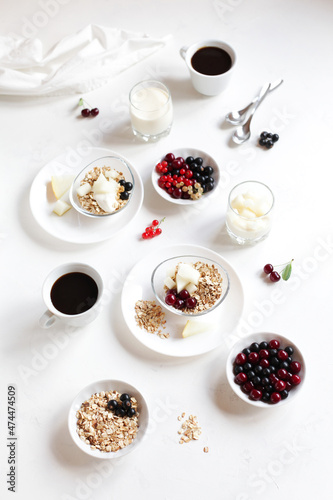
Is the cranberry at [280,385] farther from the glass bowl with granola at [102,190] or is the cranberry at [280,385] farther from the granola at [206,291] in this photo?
the glass bowl with granola at [102,190]

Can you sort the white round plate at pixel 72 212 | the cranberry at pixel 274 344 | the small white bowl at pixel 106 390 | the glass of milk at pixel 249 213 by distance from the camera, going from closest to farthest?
the small white bowl at pixel 106 390, the cranberry at pixel 274 344, the glass of milk at pixel 249 213, the white round plate at pixel 72 212

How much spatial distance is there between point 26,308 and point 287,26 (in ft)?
4.78

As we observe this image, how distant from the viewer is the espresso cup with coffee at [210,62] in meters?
2.03

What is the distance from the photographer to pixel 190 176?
1.89 m

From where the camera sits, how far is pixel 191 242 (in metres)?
1.85

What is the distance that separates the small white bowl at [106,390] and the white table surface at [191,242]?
0.06 metres

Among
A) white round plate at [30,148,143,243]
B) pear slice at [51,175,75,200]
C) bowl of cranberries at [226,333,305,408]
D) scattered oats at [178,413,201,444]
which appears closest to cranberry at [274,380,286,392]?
bowl of cranberries at [226,333,305,408]

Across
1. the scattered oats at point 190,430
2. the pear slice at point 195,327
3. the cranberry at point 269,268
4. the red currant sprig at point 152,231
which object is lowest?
the scattered oats at point 190,430

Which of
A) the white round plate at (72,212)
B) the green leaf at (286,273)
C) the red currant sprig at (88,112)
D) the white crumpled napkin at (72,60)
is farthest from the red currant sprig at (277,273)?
the white crumpled napkin at (72,60)

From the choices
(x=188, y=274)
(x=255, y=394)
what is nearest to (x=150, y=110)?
(x=188, y=274)

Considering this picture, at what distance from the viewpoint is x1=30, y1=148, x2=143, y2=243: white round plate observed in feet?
6.10

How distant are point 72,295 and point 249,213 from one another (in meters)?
0.61

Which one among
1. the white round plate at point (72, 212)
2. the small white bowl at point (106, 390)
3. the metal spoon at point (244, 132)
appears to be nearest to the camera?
the small white bowl at point (106, 390)

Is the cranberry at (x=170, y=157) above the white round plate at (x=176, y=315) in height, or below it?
above
